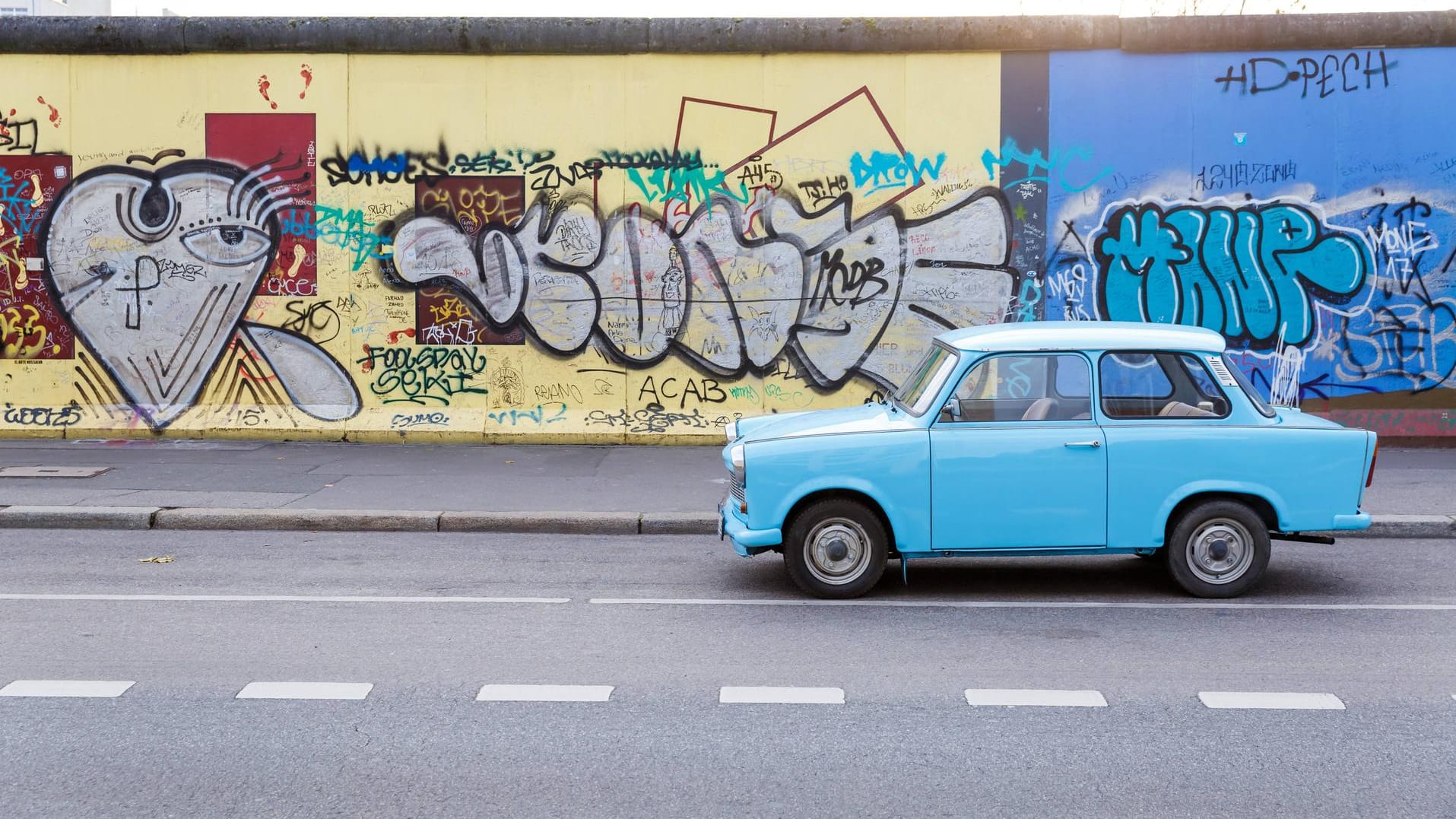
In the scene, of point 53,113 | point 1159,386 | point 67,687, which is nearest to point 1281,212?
point 1159,386

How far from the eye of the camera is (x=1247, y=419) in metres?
7.66

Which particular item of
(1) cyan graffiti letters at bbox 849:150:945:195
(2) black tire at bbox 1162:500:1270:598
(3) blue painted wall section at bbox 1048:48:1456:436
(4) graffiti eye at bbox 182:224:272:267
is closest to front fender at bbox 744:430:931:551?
(2) black tire at bbox 1162:500:1270:598

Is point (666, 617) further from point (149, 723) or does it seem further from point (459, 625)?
point (149, 723)

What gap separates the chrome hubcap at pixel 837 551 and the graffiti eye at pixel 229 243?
8.85m

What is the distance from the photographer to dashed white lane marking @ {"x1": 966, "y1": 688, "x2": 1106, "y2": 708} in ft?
18.8

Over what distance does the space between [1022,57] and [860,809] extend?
1091 centimetres

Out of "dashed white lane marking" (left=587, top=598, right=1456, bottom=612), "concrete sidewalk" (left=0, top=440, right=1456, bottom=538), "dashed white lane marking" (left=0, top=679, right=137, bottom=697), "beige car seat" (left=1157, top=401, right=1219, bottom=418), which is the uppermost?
"beige car seat" (left=1157, top=401, right=1219, bottom=418)

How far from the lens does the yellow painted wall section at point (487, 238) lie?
14.0 metres

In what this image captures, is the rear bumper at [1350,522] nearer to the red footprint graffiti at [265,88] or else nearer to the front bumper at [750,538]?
the front bumper at [750,538]

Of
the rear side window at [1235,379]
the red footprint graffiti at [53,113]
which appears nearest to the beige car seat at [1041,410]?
the rear side window at [1235,379]

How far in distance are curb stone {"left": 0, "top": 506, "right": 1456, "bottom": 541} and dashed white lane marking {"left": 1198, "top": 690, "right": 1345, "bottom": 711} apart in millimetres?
4881

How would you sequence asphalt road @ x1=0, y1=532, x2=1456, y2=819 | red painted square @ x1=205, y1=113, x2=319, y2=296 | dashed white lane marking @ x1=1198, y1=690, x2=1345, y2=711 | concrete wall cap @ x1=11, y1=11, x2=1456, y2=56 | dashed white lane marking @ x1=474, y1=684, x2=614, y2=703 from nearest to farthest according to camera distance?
asphalt road @ x1=0, y1=532, x2=1456, y2=819, dashed white lane marking @ x1=1198, y1=690, x2=1345, y2=711, dashed white lane marking @ x1=474, y1=684, x2=614, y2=703, concrete wall cap @ x1=11, y1=11, x2=1456, y2=56, red painted square @ x1=205, y1=113, x2=319, y2=296

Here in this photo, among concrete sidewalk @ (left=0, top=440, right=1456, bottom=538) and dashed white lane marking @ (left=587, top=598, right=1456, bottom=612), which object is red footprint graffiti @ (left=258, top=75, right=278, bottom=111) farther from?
dashed white lane marking @ (left=587, top=598, right=1456, bottom=612)

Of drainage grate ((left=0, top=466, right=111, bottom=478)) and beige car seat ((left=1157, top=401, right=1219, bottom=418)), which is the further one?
drainage grate ((left=0, top=466, right=111, bottom=478))
